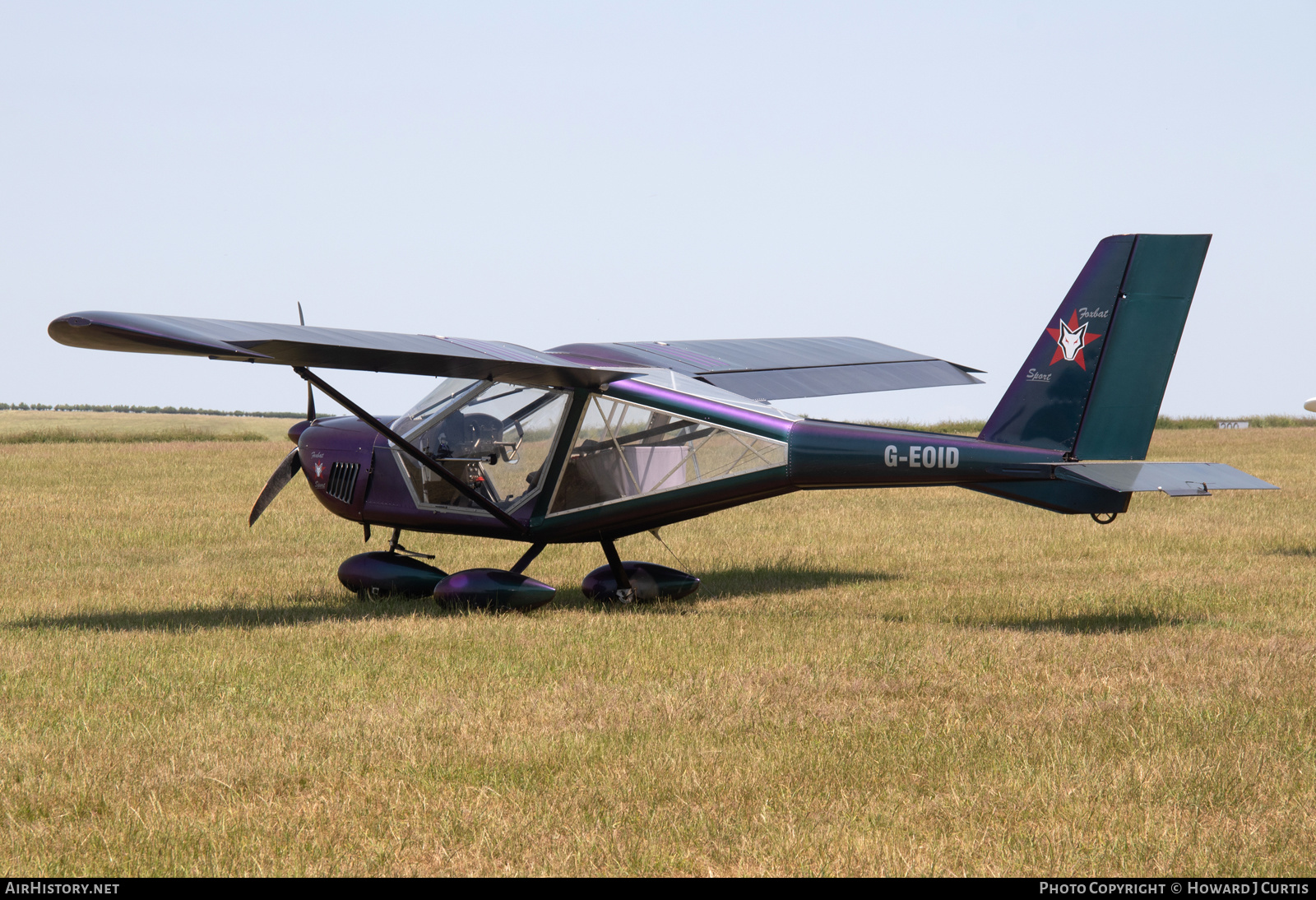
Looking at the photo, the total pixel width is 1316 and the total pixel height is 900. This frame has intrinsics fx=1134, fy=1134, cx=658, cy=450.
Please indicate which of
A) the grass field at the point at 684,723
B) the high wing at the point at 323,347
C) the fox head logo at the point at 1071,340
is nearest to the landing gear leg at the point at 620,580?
the grass field at the point at 684,723

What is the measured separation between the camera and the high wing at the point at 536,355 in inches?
323

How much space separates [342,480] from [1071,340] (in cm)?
695

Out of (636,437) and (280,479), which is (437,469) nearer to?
(636,437)

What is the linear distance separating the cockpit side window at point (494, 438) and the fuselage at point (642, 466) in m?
0.02

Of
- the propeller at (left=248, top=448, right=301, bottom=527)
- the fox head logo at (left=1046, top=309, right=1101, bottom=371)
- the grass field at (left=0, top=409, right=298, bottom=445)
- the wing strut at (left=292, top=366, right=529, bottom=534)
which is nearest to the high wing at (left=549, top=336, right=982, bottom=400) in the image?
the wing strut at (left=292, top=366, right=529, bottom=534)

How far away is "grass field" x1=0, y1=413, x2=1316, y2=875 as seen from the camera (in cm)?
454

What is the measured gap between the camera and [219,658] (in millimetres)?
7941

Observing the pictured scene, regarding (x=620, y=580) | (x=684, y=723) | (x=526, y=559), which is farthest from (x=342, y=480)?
(x=684, y=723)

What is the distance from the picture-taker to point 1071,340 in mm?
8977

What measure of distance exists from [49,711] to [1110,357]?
305 inches

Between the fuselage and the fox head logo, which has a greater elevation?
the fox head logo

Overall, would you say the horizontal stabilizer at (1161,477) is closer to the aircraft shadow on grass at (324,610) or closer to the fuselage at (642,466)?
the fuselage at (642,466)

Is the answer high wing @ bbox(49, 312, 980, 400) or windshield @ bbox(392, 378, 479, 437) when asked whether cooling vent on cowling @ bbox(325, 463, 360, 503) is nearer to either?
windshield @ bbox(392, 378, 479, 437)

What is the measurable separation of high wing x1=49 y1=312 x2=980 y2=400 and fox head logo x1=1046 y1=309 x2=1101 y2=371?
12.0 ft
